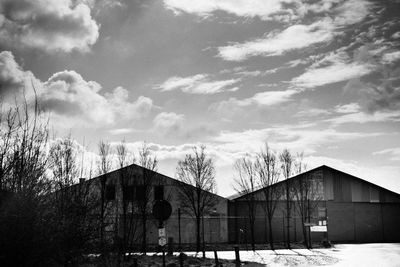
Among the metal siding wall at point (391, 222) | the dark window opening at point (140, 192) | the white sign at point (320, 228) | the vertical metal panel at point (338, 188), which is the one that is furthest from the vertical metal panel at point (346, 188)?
the dark window opening at point (140, 192)

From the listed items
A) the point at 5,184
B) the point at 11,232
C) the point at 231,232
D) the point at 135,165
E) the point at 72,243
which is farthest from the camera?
the point at 231,232

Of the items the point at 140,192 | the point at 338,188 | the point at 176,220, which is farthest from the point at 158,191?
the point at 338,188

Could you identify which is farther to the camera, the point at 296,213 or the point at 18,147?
the point at 296,213

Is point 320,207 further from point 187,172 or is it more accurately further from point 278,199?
point 187,172

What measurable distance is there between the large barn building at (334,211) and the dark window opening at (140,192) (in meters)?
10.9

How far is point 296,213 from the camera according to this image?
42500 millimetres

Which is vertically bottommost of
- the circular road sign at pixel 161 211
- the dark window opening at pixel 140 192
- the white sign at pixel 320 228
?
the white sign at pixel 320 228

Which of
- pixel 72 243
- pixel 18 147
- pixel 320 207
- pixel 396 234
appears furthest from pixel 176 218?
pixel 18 147

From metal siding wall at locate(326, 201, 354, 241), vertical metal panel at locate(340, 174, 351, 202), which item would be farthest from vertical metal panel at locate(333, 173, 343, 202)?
metal siding wall at locate(326, 201, 354, 241)

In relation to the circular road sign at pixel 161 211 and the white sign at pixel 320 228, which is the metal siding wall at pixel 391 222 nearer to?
the white sign at pixel 320 228

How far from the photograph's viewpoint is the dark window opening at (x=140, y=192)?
112 ft

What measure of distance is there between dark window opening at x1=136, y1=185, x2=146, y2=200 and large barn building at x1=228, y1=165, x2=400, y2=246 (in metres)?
10.9

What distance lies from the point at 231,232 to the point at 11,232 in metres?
35.8

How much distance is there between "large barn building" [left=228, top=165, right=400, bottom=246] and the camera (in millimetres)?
41938
